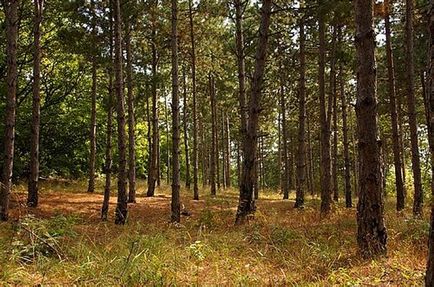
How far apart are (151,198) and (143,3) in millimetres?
8633

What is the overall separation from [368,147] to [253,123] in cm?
496

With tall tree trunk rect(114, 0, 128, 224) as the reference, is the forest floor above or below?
below

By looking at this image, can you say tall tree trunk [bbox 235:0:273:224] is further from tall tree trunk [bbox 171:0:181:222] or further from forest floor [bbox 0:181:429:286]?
forest floor [bbox 0:181:429:286]

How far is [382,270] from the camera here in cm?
470

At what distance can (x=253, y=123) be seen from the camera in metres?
10.7

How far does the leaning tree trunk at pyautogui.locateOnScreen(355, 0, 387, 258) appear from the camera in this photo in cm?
581

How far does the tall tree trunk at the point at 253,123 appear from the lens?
10.7 meters

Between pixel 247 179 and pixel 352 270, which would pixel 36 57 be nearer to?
pixel 247 179

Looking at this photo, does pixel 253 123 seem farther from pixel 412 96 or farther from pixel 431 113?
pixel 431 113

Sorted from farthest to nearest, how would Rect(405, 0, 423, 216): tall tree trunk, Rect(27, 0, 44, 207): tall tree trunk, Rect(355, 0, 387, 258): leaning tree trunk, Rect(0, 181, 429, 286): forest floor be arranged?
Rect(27, 0, 44, 207): tall tree trunk
Rect(405, 0, 423, 216): tall tree trunk
Rect(355, 0, 387, 258): leaning tree trunk
Rect(0, 181, 429, 286): forest floor

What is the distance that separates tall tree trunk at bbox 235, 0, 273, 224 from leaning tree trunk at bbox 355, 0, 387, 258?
468cm

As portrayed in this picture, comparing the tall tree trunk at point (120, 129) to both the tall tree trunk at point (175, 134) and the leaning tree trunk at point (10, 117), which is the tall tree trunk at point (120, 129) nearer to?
the tall tree trunk at point (175, 134)

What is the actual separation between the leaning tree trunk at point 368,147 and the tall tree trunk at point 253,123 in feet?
15.4

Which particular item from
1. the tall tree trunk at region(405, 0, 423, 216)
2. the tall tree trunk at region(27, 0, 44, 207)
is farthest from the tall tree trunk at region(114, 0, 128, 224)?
the tall tree trunk at region(405, 0, 423, 216)
